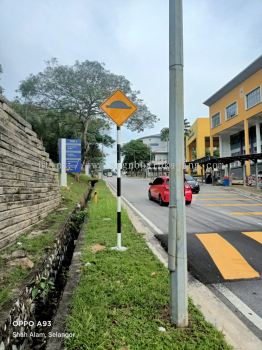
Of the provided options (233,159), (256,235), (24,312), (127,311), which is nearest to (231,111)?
(233,159)

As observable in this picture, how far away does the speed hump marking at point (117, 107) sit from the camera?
6.32 m

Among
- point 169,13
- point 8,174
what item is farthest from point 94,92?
point 169,13

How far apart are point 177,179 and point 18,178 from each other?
4266mm

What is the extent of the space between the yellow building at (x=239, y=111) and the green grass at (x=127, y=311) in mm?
29387

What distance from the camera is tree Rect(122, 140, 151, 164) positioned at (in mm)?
83375

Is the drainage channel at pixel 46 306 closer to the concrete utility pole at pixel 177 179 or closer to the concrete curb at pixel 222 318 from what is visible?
the concrete utility pole at pixel 177 179

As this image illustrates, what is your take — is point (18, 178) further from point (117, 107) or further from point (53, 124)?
point (53, 124)

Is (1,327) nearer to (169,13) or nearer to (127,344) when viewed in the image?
(127,344)

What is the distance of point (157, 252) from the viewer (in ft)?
20.9

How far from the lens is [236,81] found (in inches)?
1373

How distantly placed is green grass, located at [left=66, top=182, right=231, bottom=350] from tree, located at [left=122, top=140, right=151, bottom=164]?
7794 cm

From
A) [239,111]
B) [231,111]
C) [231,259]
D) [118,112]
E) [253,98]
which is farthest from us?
[231,111]

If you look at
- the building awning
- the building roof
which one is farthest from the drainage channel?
the building roof

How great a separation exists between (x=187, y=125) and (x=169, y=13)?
63859 millimetres
